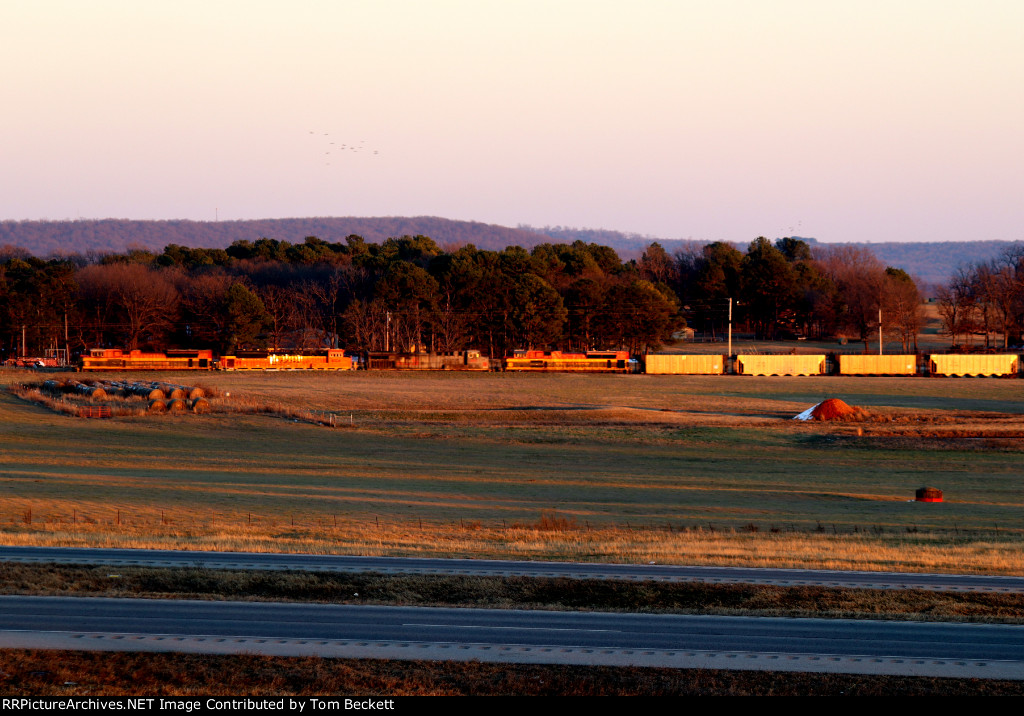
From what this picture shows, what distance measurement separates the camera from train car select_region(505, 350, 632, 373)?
4604 inches

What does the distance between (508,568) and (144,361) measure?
3970 inches

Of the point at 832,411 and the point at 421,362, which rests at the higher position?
the point at 421,362

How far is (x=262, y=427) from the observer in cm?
6562

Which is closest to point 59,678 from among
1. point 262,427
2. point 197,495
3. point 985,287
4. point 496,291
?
point 197,495

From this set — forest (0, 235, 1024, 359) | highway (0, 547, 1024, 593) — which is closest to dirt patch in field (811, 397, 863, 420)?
highway (0, 547, 1024, 593)

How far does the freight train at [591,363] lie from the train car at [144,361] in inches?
4.2

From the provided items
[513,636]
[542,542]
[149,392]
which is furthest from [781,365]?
[513,636]

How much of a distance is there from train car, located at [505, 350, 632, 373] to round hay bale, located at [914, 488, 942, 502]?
77551 mm

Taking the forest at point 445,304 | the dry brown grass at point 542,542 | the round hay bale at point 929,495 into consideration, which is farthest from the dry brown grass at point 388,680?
the forest at point 445,304

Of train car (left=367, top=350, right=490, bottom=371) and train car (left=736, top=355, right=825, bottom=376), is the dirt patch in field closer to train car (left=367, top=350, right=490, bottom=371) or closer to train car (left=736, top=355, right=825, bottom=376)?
train car (left=736, top=355, right=825, bottom=376)

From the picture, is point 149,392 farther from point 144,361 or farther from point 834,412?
point 834,412

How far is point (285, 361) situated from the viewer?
118 metres

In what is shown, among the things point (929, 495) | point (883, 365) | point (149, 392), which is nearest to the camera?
point (929, 495)

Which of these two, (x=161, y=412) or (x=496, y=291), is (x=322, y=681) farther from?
(x=496, y=291)
